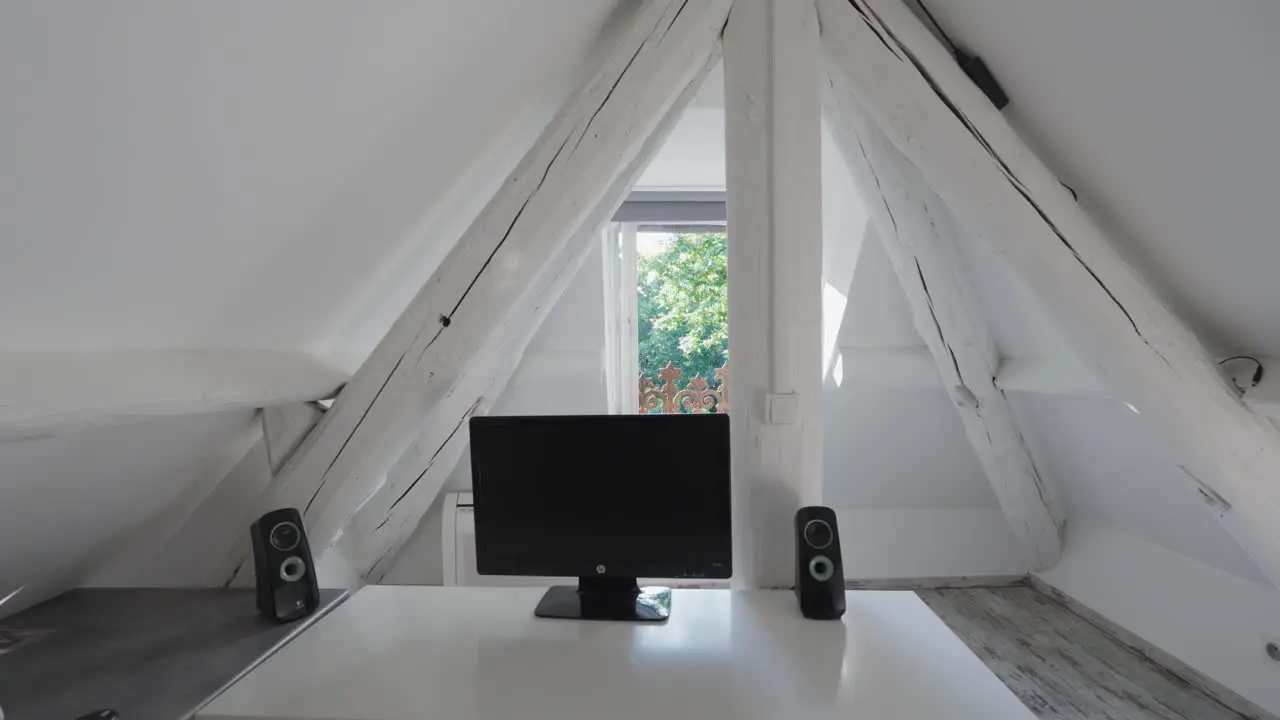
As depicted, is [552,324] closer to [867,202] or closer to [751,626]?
[867,202]

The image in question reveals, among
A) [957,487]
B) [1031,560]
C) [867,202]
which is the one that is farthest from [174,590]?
[1031,560]

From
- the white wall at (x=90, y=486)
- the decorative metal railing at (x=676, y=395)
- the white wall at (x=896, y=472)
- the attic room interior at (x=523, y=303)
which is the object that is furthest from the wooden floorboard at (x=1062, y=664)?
the white wall at (x=90, y=486)

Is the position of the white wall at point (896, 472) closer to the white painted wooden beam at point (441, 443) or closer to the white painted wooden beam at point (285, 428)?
the white painted wooden beam at point (441, 443)

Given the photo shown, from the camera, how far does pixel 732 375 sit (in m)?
1.74

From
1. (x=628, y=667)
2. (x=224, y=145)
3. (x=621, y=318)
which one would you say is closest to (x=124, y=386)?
(x=224, y=145)

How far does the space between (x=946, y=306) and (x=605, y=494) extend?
5.22 ft

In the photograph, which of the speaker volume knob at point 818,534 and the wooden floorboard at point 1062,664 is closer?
the speaker volume knob at point 818,534


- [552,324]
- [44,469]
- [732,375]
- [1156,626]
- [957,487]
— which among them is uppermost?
[552,324]

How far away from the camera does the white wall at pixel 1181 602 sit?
84.3 inches

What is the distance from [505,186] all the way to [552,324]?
4.47 ft

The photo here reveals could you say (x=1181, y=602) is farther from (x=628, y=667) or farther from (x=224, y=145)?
(x=224, y=145)

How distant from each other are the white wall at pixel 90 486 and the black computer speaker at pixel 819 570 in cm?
140

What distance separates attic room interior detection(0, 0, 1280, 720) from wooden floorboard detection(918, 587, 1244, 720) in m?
0.03

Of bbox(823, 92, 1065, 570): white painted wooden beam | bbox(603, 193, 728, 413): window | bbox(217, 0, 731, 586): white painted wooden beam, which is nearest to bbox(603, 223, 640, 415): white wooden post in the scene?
bbox(603, 193, 728, 413): window
